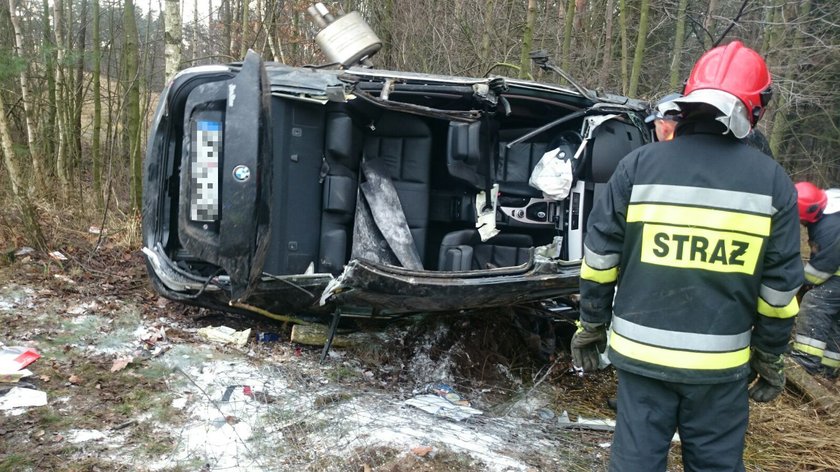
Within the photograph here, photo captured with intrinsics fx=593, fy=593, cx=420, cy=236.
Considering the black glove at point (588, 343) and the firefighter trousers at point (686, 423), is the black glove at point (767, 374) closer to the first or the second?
the firefighter trousers at point (686, 423)

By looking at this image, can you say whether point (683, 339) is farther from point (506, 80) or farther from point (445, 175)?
point (445, 175)

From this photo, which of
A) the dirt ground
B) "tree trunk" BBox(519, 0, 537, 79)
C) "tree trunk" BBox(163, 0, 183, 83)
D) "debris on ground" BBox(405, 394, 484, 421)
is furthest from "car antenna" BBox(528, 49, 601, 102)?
"tree trunk" BBox(163, 0, 183, 83)

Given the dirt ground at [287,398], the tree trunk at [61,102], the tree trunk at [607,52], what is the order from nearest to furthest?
the dirt ground at [287,398]
the tree trunk at [61,102]
the tree trunk at [607,52]

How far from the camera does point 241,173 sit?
283cm

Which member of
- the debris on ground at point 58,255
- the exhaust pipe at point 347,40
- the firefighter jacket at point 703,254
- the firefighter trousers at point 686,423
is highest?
the exhaust pipe at point 347,40

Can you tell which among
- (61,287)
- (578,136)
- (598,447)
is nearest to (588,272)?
(598,447)

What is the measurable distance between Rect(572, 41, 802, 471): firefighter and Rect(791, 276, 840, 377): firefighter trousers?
10.0 ft

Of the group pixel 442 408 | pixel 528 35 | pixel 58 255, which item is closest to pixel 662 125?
pixel 442 408

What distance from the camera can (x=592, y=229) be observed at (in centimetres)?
210

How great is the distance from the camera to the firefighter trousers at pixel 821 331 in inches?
177

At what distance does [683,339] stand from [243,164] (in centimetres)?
204

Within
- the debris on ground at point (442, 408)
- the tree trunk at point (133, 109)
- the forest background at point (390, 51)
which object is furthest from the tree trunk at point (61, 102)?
the debris on ground at point (442, 408)

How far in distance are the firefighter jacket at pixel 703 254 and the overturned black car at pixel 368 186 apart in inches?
48.1

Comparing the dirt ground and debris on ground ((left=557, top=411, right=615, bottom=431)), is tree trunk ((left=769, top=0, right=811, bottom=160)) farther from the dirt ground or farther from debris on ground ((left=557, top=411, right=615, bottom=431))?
debris on ground ((left=557, top=411, right=615, bottom=431))
